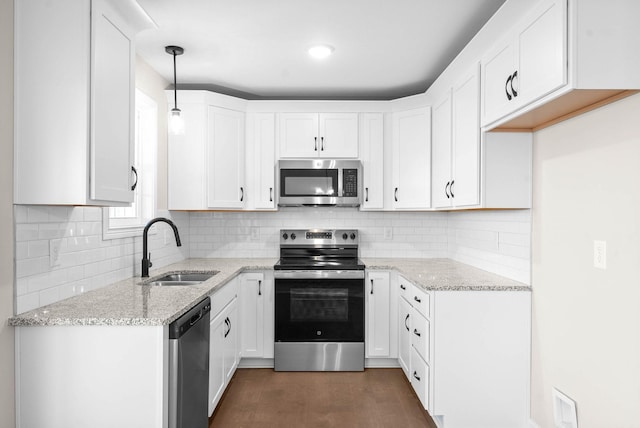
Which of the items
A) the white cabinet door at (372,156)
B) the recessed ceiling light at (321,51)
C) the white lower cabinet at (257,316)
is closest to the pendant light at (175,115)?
the recessed ceiling light at (321,51)

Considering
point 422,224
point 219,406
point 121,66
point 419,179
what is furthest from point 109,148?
point 422,224

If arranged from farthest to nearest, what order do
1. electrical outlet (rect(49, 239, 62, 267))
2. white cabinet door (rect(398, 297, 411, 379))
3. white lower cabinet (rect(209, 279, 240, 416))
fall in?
white cabinet door (rect(398, 297, 411, 379)) → white lower cabinet (rect(209, 279, 240, 416)) → electrical outlet (rect(49, 239, 62, 267))

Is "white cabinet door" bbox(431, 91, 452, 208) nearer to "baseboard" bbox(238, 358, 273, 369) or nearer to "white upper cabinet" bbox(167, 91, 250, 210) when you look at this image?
"white upper cabinet" bbox(167, 91, 250, 210)

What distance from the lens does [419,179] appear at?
12.1ft

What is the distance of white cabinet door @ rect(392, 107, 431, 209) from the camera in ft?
11.9

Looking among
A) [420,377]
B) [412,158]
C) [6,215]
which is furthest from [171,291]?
[412,158]

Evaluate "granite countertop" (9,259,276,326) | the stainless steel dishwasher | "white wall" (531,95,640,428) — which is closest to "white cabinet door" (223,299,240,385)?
"granite countertop" (9,259,276,326)

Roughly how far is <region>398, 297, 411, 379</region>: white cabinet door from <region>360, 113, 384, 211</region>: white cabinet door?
0.97m

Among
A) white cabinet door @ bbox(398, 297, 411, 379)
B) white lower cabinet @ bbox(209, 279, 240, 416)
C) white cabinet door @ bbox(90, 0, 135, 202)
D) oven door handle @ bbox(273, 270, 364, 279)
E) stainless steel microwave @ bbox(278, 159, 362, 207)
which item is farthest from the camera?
stainless steel microwave @ bbox(278, 159, 362, 207)

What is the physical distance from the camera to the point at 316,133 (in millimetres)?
3830

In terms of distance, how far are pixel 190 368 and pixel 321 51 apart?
84.5 inches

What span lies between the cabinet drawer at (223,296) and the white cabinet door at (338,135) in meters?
1.40

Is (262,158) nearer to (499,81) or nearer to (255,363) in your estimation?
(255,363)

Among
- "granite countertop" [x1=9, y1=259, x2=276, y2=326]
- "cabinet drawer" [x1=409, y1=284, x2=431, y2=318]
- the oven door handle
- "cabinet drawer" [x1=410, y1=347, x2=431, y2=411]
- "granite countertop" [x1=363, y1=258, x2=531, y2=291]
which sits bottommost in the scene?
"cabinet drawer" [x1=410, y1=347, x2=431, y2=411]
